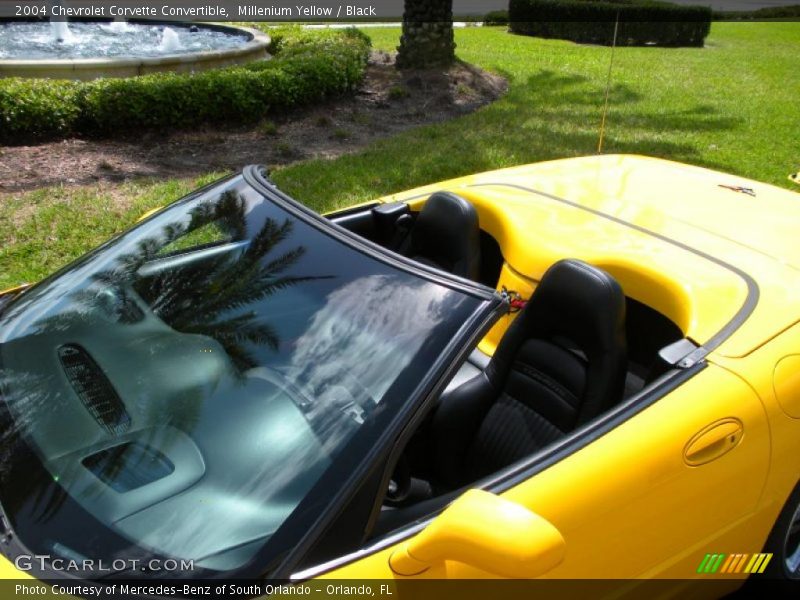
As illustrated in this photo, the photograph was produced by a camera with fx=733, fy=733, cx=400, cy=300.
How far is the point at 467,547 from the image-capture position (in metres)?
1.35

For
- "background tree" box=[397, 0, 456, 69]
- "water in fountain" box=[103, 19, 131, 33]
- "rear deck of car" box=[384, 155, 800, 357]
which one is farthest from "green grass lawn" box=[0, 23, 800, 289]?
"water in fountain" box=[103, 19, 131, 33]

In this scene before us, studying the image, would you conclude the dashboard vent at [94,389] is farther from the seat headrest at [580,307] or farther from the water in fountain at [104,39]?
the water in fountain at [104,39]

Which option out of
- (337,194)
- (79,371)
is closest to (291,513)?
(79,371)

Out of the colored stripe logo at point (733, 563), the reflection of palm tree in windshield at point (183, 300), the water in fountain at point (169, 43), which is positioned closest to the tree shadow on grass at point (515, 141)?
the reflection of palm tree in windshield at point (183, 300)

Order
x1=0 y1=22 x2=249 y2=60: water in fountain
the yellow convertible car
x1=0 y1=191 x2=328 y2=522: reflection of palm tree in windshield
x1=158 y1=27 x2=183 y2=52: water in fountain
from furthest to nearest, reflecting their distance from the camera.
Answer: x1=158 y1=27 x2=183 y2=52: water in fountain, x1=0 y1=22 x2=249 y2=60: water in fountain, x1=0 y1=191 x2=328 y2=522: reflection of palm tree in windshield, the yellow convertible car

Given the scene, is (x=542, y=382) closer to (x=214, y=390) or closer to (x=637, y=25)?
(x=214, y=390)

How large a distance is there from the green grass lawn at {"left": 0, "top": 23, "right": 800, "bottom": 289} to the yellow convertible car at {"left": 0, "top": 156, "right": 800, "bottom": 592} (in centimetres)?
282

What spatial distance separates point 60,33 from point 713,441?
1251cm

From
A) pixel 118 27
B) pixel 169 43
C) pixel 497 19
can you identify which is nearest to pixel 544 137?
pixel 169 43

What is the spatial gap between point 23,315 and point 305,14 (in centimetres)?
1778

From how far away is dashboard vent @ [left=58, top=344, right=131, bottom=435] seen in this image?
1695mm

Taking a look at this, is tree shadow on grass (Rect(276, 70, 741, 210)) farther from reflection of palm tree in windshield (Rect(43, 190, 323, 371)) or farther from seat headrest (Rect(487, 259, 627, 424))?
seat headrest (Rect(487, 259, 627, 424))

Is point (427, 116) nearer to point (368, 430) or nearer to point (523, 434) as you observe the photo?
point (523, 434)

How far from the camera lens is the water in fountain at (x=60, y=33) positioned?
37.8ft
